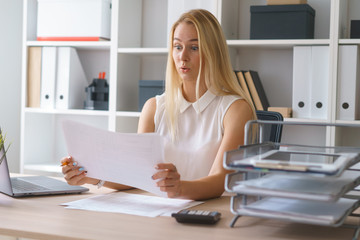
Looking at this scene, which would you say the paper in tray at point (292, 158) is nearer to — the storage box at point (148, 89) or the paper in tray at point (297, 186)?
the paper in tray at point (297, 186)

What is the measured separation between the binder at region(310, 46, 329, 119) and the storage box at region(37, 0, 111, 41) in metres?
1.21

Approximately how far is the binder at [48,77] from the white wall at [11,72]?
39 centimetres

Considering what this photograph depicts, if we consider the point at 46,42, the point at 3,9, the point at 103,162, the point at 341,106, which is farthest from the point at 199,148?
the point at 3,9

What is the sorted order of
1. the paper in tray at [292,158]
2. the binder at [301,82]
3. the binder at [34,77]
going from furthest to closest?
the binder at [34,77], the binder at [301,82], the paper in tray at [292,158]

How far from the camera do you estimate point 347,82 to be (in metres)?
2.47

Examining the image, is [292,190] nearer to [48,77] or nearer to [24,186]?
[24,186]

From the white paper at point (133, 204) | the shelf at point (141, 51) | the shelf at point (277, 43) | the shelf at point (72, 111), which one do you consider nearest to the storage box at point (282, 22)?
the shelf at point (277, 43)

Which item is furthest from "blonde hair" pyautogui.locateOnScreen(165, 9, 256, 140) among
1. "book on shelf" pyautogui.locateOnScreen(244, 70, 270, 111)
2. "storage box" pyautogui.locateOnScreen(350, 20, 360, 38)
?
"storage box" pyautogui.locateOnScreen(350, 20, 360, 38)

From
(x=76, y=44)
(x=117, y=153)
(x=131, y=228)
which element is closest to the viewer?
(x=131, y=228)

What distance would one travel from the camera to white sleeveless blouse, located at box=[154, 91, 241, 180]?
5.92 feet

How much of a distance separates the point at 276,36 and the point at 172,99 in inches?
38.1

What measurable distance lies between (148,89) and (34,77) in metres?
0.74

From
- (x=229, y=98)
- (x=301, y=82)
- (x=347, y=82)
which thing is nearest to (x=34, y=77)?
(x=301, y=82)

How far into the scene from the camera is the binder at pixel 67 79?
3.06 m
